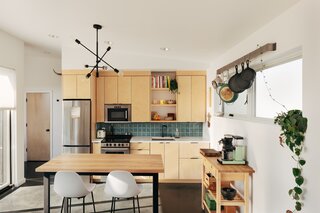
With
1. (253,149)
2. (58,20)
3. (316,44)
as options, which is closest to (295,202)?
(253,149)

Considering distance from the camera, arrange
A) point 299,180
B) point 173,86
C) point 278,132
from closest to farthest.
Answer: point 299,180
point 278,132
point 173,86

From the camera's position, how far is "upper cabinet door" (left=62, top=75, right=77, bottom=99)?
5176mm

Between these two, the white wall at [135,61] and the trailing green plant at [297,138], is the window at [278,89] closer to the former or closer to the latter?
the trailing green plant at [297,138]

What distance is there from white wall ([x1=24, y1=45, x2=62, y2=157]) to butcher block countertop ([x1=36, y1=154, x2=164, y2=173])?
11.2 ft

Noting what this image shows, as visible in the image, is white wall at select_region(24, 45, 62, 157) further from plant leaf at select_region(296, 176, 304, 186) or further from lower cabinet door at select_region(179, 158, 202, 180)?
plant leaf at select_region(296, 176, 304, 186)

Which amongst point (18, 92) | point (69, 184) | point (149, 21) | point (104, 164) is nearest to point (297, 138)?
point (149, 21)

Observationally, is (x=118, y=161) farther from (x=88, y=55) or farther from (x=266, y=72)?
(x=88, y=55)

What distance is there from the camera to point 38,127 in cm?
697

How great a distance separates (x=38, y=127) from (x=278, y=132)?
21.4ft

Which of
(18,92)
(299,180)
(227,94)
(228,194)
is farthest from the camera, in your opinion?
(18,92)

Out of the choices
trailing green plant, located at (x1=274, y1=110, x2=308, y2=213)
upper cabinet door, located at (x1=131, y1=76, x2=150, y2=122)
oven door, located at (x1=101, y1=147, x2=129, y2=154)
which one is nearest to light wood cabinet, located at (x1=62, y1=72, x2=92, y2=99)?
upper cabinet door, located at (x1=131, y1=76, x2=150, y2=122)

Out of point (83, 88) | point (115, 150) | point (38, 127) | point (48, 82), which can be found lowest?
point (115, 150)

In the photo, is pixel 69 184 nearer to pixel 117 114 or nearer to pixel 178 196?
pixel 178 196

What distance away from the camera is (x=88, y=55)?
5.39m
